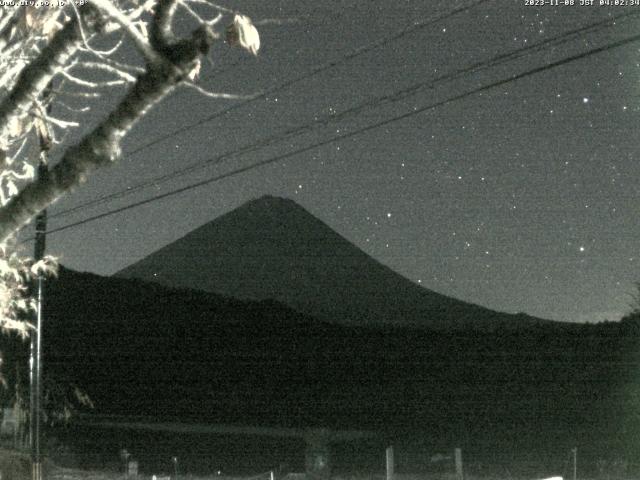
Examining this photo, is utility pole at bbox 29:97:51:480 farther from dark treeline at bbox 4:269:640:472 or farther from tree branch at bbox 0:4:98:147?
dark treeline at bbox 4:269:640:472

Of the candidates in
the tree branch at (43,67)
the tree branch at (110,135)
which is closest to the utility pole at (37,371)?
the tree branch at (43,67)

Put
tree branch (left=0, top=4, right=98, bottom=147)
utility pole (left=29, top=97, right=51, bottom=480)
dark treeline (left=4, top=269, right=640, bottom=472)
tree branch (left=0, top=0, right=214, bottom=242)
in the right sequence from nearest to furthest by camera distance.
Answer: tree branch (left=0, top=0, right=214, bottom=242) < tree branch (left=0, top=4, right=98, bottom=147) < utility pole (left=29, top=97, right=51, bottom=480) < dark treeline (left=4, top=269, right=640, bottom=472)

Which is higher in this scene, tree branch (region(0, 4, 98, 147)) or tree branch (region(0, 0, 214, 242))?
tree branch (region(0, 4, 98, 147))

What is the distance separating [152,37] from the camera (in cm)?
376

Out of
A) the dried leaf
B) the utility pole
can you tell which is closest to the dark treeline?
the utility pole

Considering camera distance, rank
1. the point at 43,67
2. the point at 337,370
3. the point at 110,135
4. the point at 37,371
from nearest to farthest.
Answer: the point at 110,135 < the point at 43,67 < the point at 37,371 < the point at 337,370

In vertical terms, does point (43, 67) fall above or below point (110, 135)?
above

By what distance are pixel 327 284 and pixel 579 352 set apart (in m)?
81.4

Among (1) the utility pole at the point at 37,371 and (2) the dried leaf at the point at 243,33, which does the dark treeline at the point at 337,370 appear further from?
(2) the dried leaf at the point at 243,33

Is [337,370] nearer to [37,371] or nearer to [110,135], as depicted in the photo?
[37,371]

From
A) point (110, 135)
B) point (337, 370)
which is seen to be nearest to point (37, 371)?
point (110, 135)

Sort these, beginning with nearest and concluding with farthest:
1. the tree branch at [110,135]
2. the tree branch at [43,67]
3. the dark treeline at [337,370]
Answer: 1. the tree branch at [110,135]
2. the tree branch at [43,67]
3. the dark treeline at [337,370]

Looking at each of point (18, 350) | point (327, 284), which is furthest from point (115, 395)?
point (327, 284)

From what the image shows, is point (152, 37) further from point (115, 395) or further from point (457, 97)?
point (115, 395)
